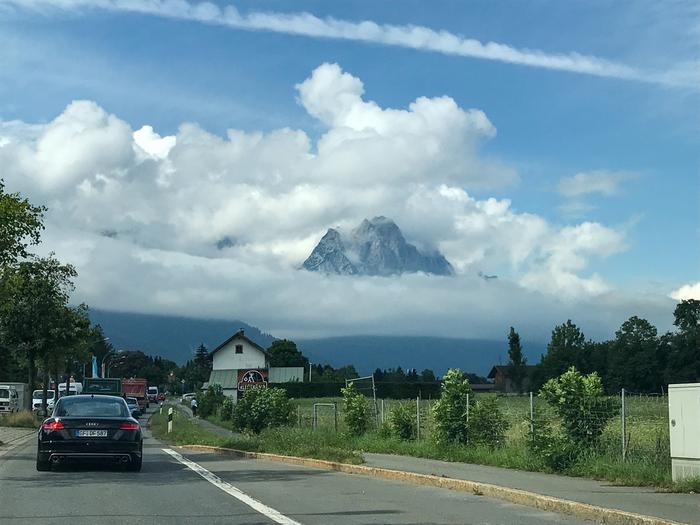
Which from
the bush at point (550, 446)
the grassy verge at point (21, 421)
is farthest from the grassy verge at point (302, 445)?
the grassy verge at point (21, 421)

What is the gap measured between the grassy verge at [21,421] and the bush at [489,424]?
2939 centimetres

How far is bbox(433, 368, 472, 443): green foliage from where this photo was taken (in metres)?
20.8

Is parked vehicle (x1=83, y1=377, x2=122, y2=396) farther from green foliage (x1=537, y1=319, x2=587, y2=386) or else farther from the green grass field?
green foliage (x1=537, y1=319, x2=587, y2=386)

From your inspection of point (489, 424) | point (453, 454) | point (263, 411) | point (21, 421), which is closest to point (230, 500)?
point (453, 454)

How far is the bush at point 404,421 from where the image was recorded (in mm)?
23953

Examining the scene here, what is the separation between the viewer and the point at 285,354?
168 metres

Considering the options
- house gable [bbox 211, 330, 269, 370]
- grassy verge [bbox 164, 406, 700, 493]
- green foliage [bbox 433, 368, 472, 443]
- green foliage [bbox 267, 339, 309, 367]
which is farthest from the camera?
green foliage [bbox 267, 339, 309, 367]

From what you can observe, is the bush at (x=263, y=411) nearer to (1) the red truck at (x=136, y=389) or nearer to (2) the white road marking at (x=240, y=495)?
(2) the white road marking at (x=240, y=495)

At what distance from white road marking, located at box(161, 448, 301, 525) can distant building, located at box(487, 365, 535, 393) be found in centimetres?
12131

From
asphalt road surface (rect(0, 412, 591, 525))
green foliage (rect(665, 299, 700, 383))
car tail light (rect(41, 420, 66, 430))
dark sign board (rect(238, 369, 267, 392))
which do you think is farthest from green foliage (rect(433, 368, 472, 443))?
green foliage (rect(665, 299, 700, 383))

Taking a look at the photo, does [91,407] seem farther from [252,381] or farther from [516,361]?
[516,361]

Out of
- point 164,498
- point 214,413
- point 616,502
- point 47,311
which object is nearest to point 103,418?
point 164,498

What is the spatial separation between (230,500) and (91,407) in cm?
613

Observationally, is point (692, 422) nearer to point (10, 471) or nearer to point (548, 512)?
point (548, 512)
